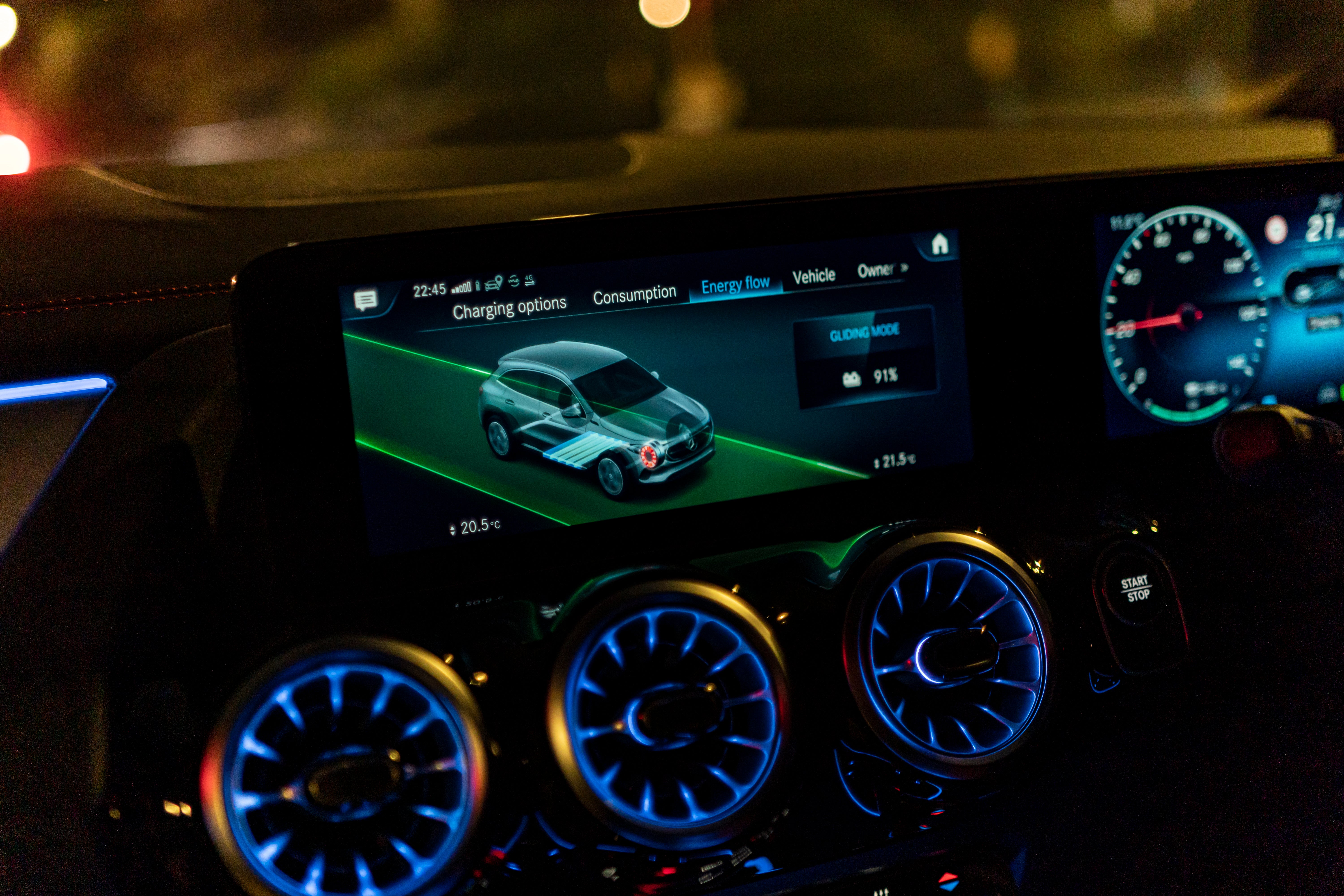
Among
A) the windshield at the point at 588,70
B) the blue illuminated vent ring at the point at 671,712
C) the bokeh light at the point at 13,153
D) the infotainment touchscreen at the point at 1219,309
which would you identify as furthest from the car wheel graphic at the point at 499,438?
the infotainment touchscreen at the point at 1219,309

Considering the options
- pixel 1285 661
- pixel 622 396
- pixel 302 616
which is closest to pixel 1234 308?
pixel 1285 661

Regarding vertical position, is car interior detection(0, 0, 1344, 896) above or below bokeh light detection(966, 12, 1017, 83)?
below

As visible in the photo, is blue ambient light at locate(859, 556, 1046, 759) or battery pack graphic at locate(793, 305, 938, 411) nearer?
blue ambient light at locate(859, 556, 1046, 759)

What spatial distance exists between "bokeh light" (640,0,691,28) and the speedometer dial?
736 centimetres

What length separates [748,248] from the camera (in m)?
1.46

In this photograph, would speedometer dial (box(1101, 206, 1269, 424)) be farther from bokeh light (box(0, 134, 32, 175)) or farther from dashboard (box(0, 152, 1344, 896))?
bokeh light (box(0, 134, 32, 175))

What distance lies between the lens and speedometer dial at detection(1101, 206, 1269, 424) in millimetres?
1673

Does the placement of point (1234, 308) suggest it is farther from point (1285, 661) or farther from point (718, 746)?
point (718, 746)

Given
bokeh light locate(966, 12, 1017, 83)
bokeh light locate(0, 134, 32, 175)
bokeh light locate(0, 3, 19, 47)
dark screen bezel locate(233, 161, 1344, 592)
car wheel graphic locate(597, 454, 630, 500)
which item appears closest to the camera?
dark screen bezel locate(233, 161, 1344, 592)

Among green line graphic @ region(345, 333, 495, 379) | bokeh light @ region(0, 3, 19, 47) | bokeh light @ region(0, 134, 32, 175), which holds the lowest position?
green line graphic @ region(345, 333, 495, 379)

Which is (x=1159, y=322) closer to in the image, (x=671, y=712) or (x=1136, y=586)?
(x=1136, y=586)

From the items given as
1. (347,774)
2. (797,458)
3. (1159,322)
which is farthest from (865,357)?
(347,774)

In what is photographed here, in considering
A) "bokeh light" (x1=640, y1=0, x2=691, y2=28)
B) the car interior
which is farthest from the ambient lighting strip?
"bokeh light" (x1=640, y1=0, x2=691, y2=28)

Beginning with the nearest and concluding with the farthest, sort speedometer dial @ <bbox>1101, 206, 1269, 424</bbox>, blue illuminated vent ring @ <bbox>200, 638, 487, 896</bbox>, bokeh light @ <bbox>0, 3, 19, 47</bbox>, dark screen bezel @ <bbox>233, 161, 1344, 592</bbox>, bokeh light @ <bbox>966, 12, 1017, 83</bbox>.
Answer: blue illuminated vent ring @ <bbox>200, 638, 487, 896</bbox> → dark screen bezel @ <bbox>233, 161, 1344, 592</bbox> → speedometer dial @ <bbox>1101, 206, 1269, 424</bbox> → bokeh light @ <bbox>0, 3, 19, 47</bbox> → bokeh light @ <bbox>966, 12, 1017, 83</bbox>
